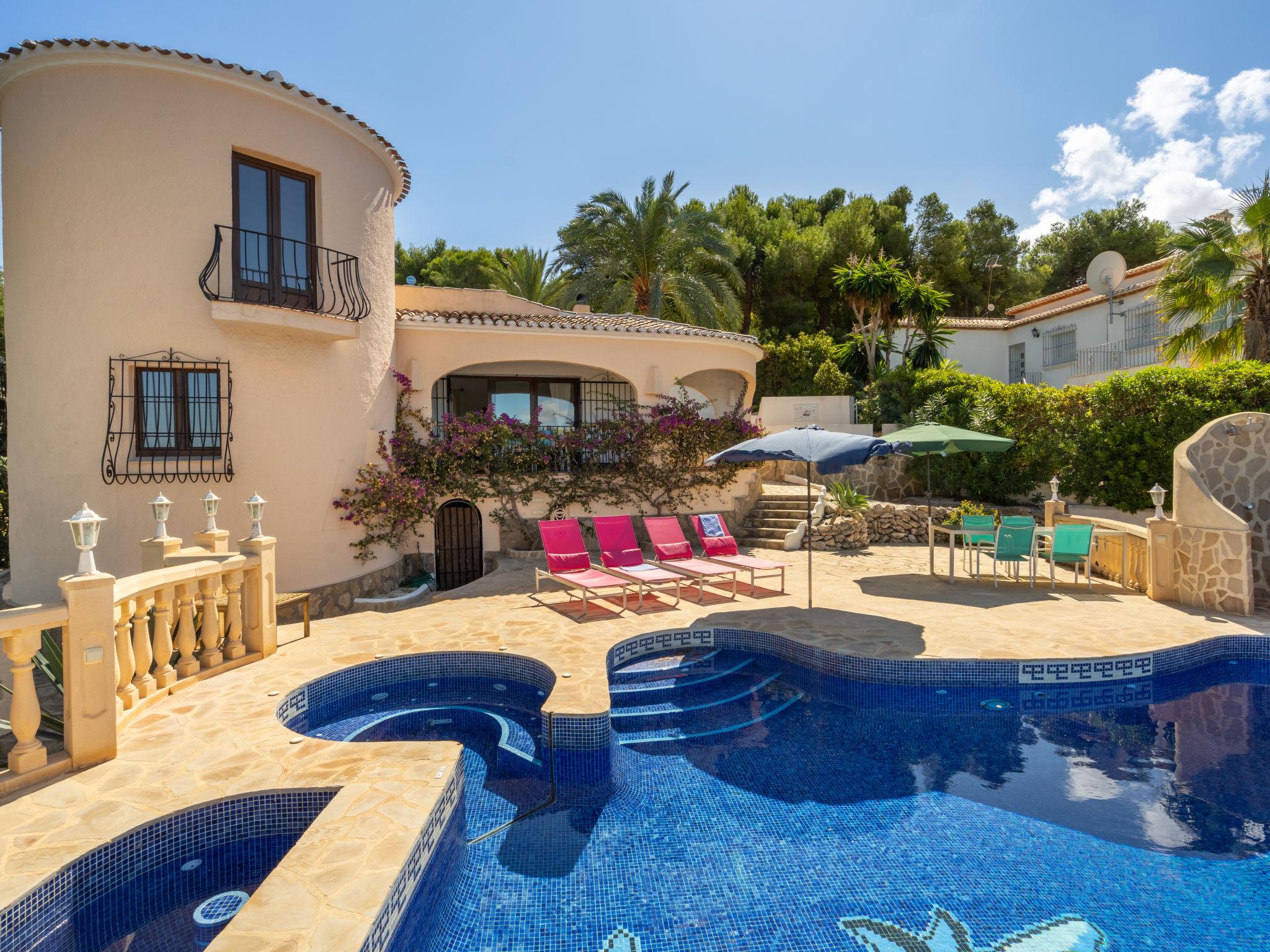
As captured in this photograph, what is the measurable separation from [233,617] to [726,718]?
5129 millimetres

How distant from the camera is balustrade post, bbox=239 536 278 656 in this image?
6.80m

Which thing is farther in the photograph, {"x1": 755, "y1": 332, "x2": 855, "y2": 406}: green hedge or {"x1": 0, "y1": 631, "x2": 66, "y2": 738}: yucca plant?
{"x1": 755, "y1": 332, "x2": 855, "y2": 406}: green hedge

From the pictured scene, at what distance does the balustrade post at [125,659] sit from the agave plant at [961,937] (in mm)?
5487

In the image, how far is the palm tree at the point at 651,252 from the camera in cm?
2294

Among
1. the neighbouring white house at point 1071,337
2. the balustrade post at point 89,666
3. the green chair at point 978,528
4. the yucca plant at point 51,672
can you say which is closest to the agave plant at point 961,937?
the balustrade post at point 89,666

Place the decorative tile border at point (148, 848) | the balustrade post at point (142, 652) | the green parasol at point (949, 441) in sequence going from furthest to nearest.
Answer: the green parasol at point (949, 441), the balustrade post at point (142, 652), the decorative tile border at point (148, 848)

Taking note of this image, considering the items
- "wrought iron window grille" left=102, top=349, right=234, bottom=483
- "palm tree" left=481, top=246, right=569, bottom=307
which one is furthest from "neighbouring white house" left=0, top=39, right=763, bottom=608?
"palm tree" left=481, top=246, right=569, bottom=307

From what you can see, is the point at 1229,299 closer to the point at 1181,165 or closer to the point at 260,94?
the point at 260,94

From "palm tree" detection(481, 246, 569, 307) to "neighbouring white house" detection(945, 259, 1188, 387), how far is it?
1748 centimetres

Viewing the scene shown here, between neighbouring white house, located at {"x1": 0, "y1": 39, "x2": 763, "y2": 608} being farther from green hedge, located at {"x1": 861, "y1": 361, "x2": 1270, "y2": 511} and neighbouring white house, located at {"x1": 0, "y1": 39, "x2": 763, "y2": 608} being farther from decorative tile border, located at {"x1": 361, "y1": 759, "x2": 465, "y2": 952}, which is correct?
green hedge, located at {"x1": 861, "y1": 361, "x2": 1270, "y2": 511}

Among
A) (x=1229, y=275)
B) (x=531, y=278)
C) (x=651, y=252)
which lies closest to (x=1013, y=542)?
(x=1229, y=275)

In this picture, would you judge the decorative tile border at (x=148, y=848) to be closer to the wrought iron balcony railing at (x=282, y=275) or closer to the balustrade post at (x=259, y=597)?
the balustrade post at (x=259, y=597)

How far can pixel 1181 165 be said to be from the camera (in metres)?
32.2

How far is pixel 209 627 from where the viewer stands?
6383 millimetres
